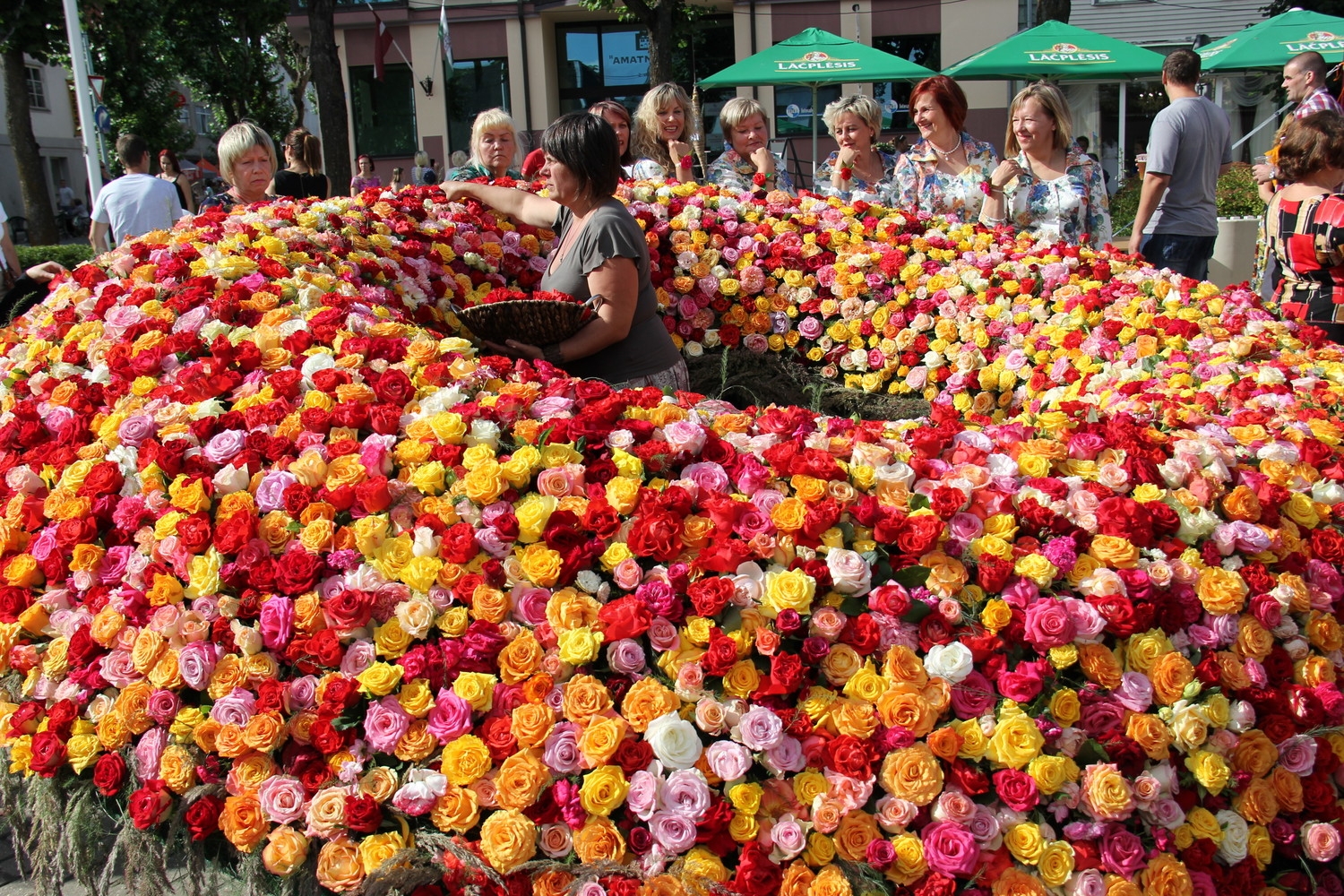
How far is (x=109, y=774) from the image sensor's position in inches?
76.9

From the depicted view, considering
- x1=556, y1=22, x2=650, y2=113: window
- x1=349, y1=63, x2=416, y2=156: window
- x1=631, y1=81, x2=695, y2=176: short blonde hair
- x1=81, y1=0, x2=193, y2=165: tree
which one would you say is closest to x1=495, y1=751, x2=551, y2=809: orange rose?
x1=631, y1=81, x2=695, y2=176: short blonde hair

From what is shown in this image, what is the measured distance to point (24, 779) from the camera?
2.10 metres

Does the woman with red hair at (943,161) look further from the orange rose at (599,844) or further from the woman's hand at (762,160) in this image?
the orange rose at (599,844)

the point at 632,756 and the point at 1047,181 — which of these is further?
the point at 1047,181

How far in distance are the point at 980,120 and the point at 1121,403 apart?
22.4m

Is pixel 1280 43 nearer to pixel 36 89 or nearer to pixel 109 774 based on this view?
pixel 109 774

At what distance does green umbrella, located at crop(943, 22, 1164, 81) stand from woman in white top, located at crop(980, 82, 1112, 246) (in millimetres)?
6756

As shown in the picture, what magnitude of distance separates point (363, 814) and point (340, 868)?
0.31 ft

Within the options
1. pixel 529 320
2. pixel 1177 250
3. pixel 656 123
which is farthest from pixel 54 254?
pixel 1177 250

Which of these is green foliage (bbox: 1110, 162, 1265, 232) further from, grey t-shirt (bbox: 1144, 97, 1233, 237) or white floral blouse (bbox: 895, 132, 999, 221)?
white floral blouse (bbox: 895, 132, 999, 221)

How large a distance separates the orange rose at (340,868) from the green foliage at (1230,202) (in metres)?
11.6

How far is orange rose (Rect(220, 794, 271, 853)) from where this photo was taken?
5.91 feet

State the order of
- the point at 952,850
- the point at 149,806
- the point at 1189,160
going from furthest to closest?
1. the point at 1189,160
2. the point at 149,806
3. the point at 952,850

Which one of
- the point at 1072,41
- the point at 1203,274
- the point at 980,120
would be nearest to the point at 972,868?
the point at 1203,274
